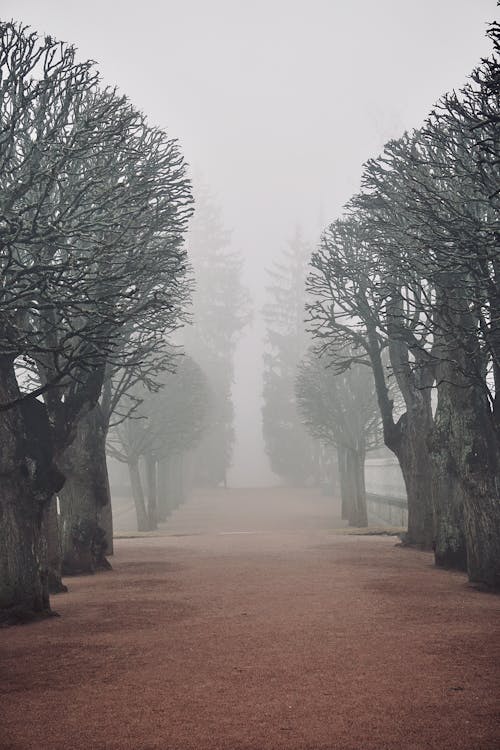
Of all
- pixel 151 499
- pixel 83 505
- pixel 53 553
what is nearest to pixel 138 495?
pixel 151 499

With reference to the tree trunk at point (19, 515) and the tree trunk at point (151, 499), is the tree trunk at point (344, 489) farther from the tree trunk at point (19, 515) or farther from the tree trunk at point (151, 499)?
the tree trunk at point (19, 515)

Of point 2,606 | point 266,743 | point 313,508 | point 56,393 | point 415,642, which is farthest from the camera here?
point 313,508

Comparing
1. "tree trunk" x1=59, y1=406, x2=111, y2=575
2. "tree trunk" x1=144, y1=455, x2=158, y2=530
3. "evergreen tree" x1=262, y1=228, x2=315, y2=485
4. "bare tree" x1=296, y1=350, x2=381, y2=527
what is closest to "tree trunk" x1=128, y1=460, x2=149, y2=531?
"tree trunk" x1=144, y1=455, x2=158, y2=530

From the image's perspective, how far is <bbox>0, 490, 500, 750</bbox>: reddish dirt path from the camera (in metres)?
5.45

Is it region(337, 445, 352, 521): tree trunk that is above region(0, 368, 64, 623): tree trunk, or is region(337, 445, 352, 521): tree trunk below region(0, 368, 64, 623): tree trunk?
below

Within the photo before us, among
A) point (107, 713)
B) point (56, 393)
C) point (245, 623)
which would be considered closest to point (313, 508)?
point (56, 393)

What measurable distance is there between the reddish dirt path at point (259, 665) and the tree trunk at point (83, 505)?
2021 mm

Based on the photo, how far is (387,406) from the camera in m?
19.0

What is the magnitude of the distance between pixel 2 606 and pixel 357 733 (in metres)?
5.96

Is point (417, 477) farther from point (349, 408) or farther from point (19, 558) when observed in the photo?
point (349, 408)

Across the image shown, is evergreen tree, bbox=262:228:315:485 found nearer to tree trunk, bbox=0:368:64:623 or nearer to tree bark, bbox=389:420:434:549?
tree bark, bbox=389:420:434:549

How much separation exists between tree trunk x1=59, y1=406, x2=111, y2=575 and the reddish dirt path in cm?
202

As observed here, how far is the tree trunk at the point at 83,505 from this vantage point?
50.8ft

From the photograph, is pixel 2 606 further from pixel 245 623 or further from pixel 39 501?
pixel 245 623
